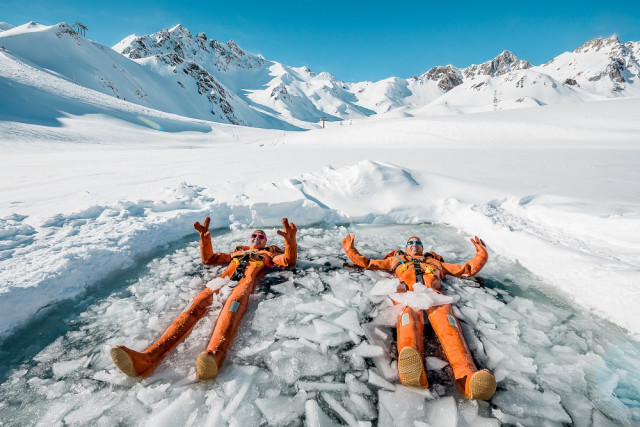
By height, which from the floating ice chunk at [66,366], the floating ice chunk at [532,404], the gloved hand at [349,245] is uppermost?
the gloved hand at [349,245]

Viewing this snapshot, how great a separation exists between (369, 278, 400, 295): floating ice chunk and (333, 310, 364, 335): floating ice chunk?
1.93ft

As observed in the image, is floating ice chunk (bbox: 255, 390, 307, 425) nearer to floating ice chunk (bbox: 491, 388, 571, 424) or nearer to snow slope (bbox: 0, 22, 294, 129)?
floating ice chunk (bbox: 491, 388, 571, 424)

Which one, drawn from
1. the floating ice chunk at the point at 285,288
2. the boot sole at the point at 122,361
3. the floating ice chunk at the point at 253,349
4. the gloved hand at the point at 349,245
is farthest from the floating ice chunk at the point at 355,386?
the gloved hand at the point at 349,245

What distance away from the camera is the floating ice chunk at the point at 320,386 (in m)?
2.63

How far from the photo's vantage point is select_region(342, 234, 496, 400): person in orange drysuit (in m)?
2.51

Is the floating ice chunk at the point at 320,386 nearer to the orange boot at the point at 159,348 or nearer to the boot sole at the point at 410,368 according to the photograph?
the boot sole at the point at 410,368

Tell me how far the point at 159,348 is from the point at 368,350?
6.62 feet

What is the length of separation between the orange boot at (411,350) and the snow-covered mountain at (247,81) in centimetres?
4773

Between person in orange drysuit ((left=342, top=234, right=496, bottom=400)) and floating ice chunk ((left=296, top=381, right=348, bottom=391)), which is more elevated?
person in orange drysuit ((left=342, top=234, right=496, bottom=400))

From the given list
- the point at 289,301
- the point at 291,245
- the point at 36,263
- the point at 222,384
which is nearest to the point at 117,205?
the point at 36,263

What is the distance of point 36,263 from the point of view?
4094mm

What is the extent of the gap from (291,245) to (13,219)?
509 cm

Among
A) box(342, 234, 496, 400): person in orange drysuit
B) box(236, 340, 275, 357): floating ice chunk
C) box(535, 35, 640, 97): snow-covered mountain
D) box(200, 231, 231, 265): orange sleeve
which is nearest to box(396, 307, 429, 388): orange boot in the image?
box(342, 234, 496, 400): person in orange drysuit

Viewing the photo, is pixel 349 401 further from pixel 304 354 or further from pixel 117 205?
pixel 117 205
